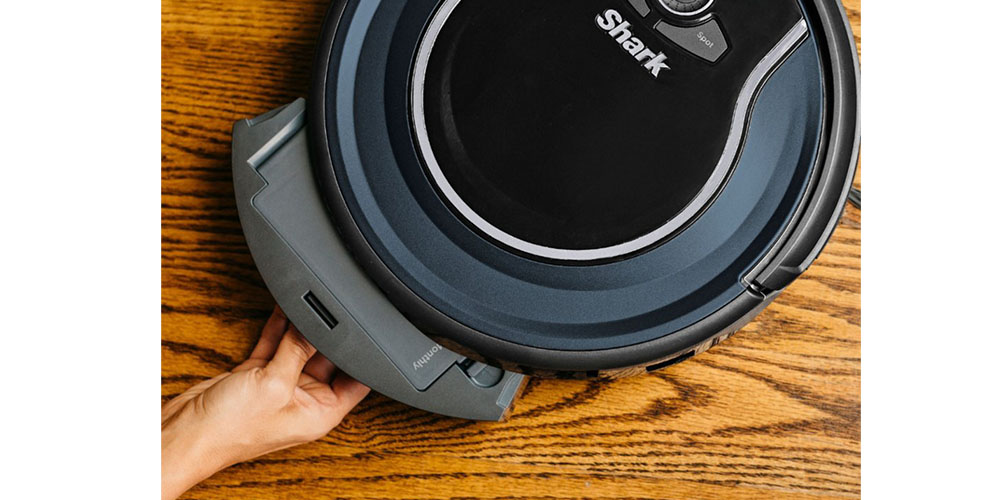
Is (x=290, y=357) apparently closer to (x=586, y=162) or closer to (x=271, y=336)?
(x=271, y=336)

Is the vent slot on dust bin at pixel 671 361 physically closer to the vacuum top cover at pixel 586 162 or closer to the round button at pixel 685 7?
the vacuum top cover at pixel 586 162

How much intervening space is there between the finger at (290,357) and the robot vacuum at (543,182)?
1.7 inches

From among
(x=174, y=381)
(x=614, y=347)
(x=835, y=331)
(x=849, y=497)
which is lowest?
(x=849, y=497)

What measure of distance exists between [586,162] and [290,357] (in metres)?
0.28

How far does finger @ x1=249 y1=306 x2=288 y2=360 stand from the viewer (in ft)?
1.81

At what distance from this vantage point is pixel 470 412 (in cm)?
50

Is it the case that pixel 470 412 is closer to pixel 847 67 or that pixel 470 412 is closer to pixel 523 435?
pixel 523 435

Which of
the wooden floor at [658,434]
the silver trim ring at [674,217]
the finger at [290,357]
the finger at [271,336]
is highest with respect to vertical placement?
the finger at [271,336]

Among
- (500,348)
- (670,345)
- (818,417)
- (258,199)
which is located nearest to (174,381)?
(258,199)

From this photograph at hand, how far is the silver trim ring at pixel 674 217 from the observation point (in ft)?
1.60

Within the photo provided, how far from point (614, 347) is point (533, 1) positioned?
269 mm

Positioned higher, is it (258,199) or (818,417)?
(258,199)

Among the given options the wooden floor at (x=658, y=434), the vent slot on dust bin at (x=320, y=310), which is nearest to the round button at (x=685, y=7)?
the wooden floor at (x=658, y=434)

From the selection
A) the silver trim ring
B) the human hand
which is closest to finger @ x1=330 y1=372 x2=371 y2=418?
the human hand
